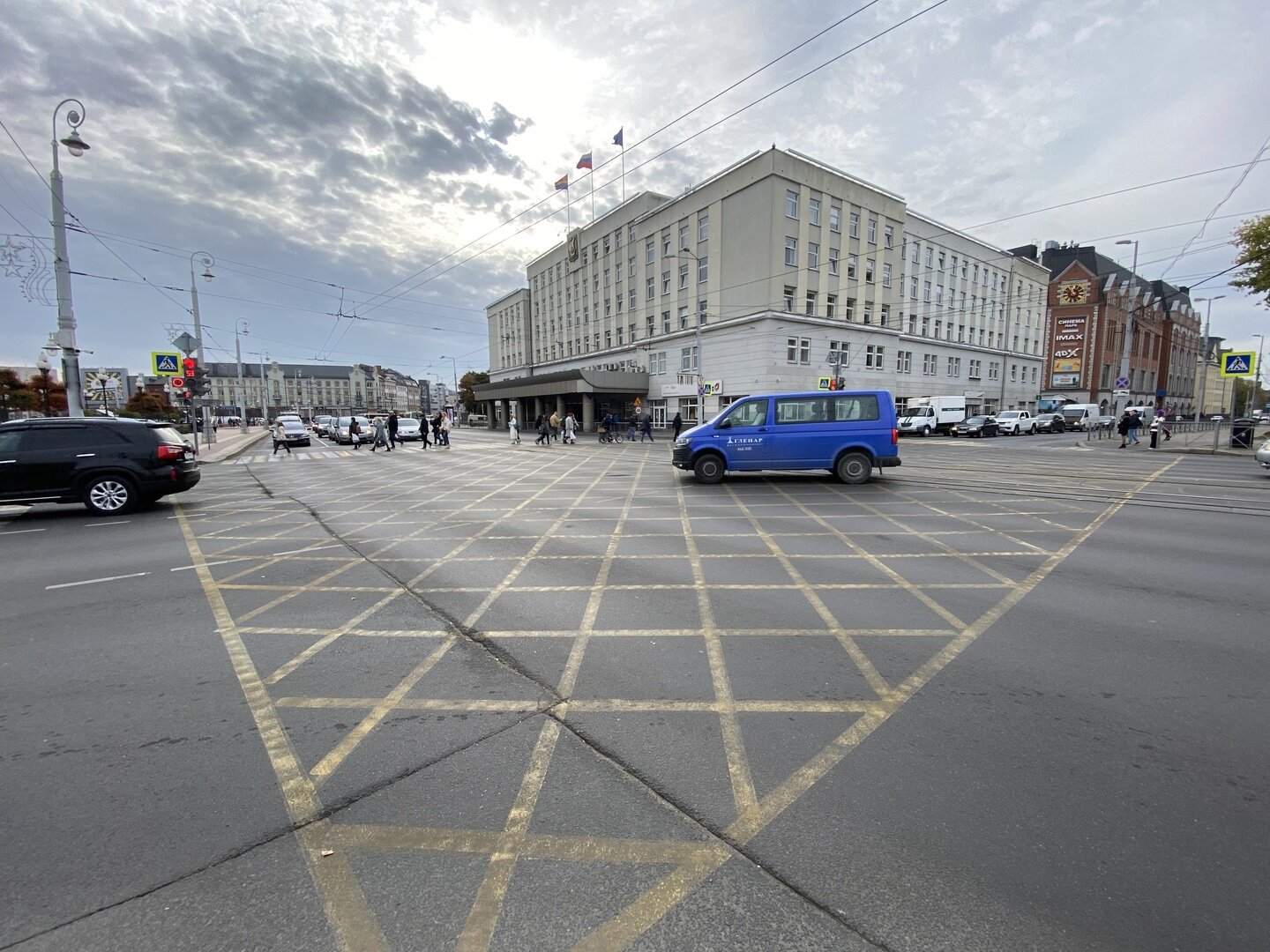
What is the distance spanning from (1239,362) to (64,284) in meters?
37.6

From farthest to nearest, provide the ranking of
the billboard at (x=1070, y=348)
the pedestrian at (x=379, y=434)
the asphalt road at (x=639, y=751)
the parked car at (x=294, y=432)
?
the billboard at (x=1070, y=348) → the parked car at (x=294, y=432) → the pedestrian at (x=379, y=434) → the asphalt road at (x=639, y=751)

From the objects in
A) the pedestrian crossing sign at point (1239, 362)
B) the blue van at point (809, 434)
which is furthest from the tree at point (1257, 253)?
the blue van at point (809, 434)

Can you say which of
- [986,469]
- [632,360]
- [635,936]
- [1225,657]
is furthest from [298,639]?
[632,360]

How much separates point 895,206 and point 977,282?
15.9m

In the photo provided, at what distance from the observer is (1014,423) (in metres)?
36.2

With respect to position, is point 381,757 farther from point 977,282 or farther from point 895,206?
point 977,282

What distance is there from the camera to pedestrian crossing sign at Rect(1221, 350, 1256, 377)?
20.5m

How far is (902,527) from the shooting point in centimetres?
820

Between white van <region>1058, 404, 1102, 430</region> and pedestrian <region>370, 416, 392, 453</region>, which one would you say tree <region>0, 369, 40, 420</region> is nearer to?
pedestrian <region>370, 416, 392, 453</region>

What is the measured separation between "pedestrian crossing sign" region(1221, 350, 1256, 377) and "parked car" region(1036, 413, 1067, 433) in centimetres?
1808

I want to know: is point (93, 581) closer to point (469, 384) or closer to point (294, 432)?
point (294, 432)

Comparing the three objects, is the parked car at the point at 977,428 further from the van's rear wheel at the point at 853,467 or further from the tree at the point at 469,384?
the tree at the point at 469,384

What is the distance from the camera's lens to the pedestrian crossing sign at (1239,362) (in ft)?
67.3

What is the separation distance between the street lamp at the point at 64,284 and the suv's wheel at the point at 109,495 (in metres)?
7.00
